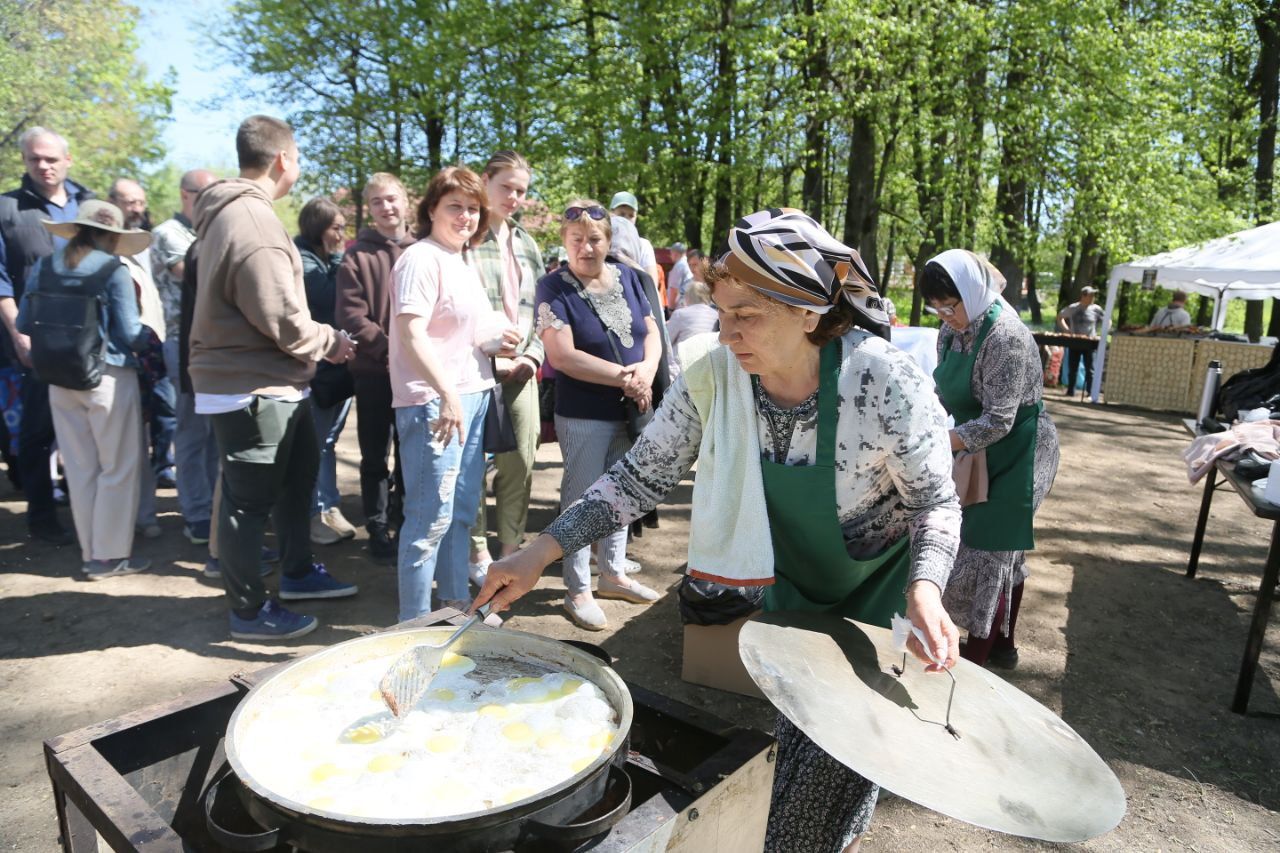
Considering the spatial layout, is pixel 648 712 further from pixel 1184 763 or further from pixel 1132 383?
pixel 1132 383

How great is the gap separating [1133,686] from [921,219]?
14497mm

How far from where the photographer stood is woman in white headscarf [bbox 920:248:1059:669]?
10.9 feet

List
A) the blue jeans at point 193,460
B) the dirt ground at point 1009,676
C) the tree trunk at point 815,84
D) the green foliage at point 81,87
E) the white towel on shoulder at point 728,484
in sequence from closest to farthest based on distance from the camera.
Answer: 1. the white towel on shoulder at point 728,484
2. the dirt ground at point 1009,676
3. the blue jeans at point 193,460
4. the tree trunk at point 815,84
5. the green foliage at point 81,87

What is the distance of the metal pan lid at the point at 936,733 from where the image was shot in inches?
50.0

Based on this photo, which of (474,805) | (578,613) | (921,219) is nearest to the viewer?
(474,805)

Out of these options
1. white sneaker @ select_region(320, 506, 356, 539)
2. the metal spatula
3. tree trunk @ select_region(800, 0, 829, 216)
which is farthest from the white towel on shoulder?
tree trunk @ select_region(800, 0, 829, 216)

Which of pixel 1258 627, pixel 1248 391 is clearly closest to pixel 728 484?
A: pixel 1258 627

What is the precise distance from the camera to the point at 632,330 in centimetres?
409

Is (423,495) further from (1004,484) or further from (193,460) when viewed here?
(1004,484)

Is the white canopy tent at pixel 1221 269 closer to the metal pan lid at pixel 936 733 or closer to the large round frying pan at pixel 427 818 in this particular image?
the metal pan lid at pixel 936 733

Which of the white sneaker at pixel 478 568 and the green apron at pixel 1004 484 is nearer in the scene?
the green apron at pixel 1004 484

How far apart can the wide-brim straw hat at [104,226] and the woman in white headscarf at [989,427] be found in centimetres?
391

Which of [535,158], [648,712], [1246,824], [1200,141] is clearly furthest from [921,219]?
[648,712]

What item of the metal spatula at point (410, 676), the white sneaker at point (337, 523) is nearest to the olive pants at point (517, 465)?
the white sneaker at point (337, 523)
